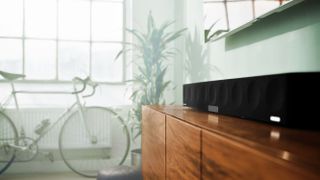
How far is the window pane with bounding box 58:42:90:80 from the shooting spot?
9.50 ft

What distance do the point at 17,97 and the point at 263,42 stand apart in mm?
2380

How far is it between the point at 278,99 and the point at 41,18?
2766 mm

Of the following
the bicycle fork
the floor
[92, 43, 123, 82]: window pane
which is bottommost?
the floor

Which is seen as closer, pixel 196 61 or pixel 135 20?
pixel 196 61

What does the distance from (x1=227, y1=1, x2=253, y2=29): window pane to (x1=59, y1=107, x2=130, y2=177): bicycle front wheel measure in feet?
5.45

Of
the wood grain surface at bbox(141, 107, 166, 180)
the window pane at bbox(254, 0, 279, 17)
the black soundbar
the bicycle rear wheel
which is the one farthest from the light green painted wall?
the bicycle rear wheel

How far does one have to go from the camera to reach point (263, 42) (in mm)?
1163

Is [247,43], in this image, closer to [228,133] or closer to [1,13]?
[228,133]

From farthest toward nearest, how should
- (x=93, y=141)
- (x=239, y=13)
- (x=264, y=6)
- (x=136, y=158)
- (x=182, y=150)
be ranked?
(x=93, y=141)
(x=136, y=158)
(x=239, y=13)
(x=264, y=6)
(x=182, y=150)

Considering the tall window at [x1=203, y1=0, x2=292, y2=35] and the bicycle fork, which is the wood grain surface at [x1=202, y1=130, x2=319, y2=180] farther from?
the bicycle fork

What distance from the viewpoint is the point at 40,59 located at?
2.85m

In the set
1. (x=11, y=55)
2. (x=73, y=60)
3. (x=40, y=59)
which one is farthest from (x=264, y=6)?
(x=11, y=55)

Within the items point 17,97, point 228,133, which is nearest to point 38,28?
point 17,97

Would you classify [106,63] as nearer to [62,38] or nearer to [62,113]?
[62,38]
